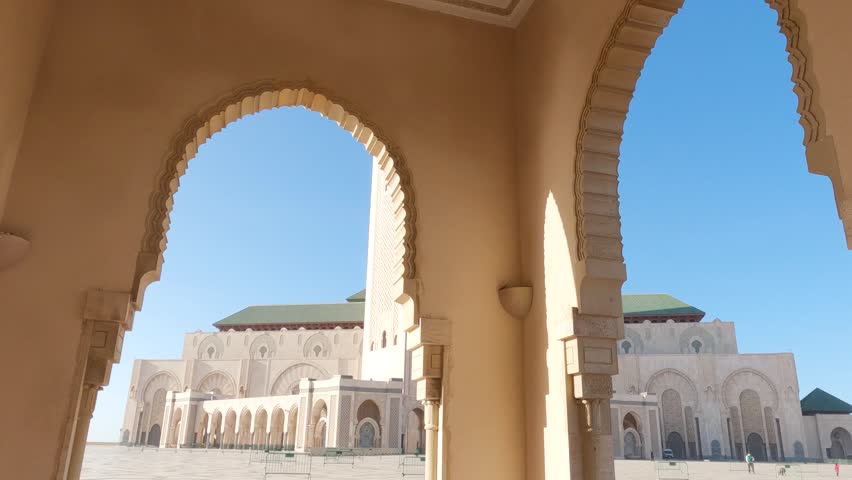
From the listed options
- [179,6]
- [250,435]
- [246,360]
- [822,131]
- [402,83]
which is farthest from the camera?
[246,360]

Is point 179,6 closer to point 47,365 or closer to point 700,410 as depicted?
point 47,365

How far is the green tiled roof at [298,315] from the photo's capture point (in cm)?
3125

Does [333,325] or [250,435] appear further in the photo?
[333,325]

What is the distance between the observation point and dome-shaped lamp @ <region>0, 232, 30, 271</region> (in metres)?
2.59

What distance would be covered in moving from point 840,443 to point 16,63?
27.8m

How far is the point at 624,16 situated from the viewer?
258 cm

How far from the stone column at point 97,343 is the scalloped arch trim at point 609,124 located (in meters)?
2.08

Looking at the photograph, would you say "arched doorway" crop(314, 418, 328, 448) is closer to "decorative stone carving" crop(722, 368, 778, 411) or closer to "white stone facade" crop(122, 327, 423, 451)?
Result: "white stone facade" crop(122, 327, 423, 451)

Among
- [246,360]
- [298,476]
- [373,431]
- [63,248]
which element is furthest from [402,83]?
[246,360]

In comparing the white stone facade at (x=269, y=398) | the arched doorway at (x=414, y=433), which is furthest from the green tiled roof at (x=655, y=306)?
the white stone facade at (x=269, y=398)

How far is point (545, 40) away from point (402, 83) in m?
0.83

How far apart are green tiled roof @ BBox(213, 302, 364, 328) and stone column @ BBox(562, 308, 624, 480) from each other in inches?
1114

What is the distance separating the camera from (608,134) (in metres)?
2.81

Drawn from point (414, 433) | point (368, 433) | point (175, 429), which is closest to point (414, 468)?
point (368, 433)
